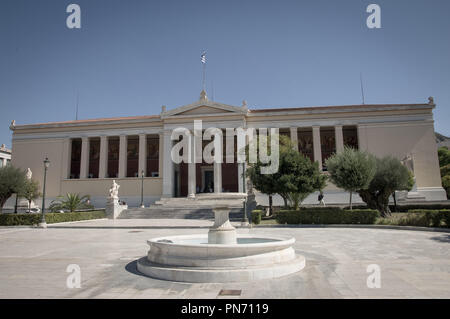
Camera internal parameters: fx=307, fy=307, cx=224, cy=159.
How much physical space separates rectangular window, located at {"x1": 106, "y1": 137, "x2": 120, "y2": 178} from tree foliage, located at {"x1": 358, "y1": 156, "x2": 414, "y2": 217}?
29968mm

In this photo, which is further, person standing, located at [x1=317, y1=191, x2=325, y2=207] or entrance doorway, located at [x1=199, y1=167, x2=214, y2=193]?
entrance doorway, located at [x1=199, y1=167, x2=214, y2=193]

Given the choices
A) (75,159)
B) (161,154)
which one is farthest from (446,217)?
(75,159)

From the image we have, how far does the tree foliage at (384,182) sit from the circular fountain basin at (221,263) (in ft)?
55.6

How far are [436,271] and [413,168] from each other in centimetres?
3031

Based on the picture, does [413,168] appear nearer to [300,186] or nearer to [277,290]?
[300,186]

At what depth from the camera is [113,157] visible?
133 ft

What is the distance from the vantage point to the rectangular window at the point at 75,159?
40219mm

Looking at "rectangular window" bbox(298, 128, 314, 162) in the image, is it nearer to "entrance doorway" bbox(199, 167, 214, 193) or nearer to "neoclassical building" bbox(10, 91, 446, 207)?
"neoclassical building" bbox(10, 91, 446, 207)

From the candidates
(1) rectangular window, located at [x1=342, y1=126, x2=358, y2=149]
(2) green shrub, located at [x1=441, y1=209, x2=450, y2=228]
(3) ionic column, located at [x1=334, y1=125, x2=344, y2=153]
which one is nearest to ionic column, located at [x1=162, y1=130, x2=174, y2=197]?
(3) ionic column, located at [x1=334, y1=125, x2=344, y2=153]

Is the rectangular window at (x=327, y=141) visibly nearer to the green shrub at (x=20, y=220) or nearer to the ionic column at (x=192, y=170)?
the ionic column at (x=192, y=170)

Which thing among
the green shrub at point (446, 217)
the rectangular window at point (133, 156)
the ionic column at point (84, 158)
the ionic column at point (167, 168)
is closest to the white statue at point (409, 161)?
the green shrub at point (446, 217)

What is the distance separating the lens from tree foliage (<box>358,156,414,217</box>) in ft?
68.6

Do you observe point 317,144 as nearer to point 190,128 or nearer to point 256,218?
point 190,128
